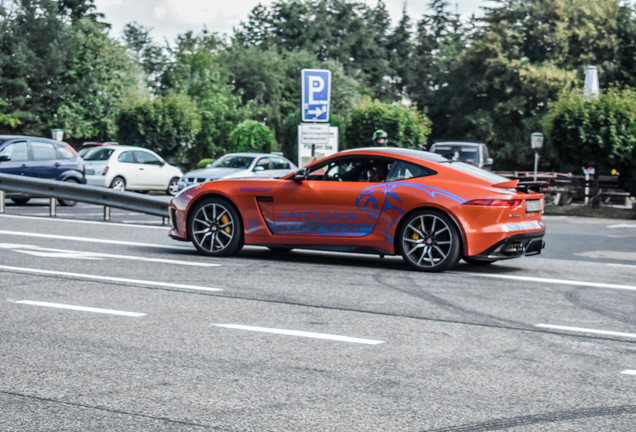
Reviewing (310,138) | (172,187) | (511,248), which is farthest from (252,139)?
(511,248)

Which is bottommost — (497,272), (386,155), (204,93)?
(497,272)

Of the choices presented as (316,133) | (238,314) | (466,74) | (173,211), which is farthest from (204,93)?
(238,314)

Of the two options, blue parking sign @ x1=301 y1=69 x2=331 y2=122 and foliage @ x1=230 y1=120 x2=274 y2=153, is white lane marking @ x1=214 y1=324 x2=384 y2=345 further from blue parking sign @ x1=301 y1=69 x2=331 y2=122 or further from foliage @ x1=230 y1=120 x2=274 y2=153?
foliage @ x1=230 y1=120 x2=274 y2=153

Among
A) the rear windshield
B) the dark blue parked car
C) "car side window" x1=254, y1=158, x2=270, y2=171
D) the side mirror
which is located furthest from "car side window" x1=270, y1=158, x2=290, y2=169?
the rear windshield

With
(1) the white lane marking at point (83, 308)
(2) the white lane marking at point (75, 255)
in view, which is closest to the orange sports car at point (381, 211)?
(2) the white lane marking at point (75, 255)

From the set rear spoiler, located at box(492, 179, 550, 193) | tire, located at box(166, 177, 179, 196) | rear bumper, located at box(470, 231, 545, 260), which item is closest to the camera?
rear bumper, located at box(470, 231, 545, 260)

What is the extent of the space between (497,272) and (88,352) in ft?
19.8

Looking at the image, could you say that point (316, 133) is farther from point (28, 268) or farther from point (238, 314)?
point (238, 314)

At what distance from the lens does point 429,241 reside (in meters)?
10.4

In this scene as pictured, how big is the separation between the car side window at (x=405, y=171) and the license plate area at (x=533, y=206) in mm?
1202

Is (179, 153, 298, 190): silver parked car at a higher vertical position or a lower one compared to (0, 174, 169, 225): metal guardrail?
higher

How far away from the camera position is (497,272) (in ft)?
35.3

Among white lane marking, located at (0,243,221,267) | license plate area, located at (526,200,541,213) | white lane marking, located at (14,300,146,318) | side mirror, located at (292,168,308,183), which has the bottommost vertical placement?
white lane marking, located at (14,300,146,318)

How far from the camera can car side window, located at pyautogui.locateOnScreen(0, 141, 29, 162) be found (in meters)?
21.0
